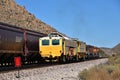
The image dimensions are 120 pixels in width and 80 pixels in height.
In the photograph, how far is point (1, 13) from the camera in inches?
3088

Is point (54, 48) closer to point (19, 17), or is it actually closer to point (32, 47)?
point (32, 47)

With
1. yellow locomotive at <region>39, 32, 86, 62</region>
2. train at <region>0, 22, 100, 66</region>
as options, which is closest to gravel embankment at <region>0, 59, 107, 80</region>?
train at <region>0, 22, 100, 66</region>

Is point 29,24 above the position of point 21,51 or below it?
above

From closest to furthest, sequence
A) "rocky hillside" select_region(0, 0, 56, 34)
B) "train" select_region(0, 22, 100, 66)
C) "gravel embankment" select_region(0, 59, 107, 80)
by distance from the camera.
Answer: "gravel embankment" select_region(0, 59, 107, 80)
"train" select_region(0, 22, 100, 66)
"rocky hillside" select_region(0, 0, 56, 34)

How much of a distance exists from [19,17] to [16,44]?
5886cm

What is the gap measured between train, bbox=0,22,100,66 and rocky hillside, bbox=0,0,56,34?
3998cm

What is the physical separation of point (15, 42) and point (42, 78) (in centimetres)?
1030

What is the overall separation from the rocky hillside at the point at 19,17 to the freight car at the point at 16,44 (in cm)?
4255

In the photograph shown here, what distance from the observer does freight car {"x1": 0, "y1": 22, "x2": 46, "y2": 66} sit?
26.1m

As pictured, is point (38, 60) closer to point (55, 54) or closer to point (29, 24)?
point (55, 54)

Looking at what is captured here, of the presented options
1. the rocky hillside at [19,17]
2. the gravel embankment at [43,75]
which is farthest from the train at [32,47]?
the rocky hillside at [19,17]

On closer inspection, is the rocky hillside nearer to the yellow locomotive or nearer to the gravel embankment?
the yellow locomotive

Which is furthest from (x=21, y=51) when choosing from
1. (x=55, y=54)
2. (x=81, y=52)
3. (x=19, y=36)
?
(x=81, y=52)

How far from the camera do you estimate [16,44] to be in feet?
93.7
